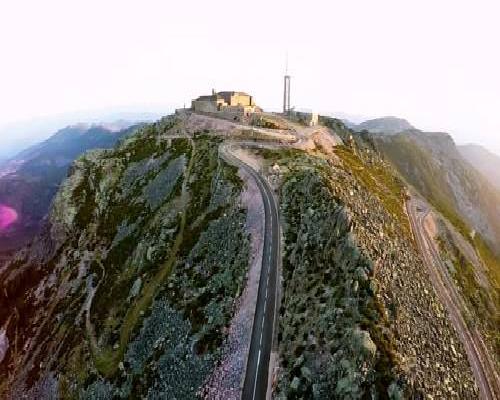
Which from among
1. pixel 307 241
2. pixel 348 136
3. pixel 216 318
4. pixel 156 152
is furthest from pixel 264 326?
pixel 348 136

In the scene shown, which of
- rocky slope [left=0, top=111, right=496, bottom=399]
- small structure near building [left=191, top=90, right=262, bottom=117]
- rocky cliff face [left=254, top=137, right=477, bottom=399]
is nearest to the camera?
rocky cliff face [left=254, top=137, right=477, bottom=399]

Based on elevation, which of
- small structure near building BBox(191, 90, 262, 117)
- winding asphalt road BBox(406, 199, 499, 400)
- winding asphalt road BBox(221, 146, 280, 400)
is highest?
small structure near building BBox(191, 90, 262, 117)

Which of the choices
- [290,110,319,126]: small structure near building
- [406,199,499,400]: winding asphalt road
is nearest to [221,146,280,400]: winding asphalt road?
[406,199,499,400]: winding asphalt road

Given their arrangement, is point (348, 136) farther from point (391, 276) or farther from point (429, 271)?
point (391, 276)

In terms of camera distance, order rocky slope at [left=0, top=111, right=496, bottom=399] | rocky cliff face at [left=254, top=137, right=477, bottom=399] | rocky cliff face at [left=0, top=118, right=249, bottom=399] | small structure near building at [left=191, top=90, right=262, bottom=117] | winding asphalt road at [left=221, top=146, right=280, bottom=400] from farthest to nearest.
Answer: small structure near building at [left=191, top=90, right=262, bottom=117], rocky cliff face at [left=0, top=118, right=249, bottom=399], winding asphalt road at [left=221, top=146, right=280, bottom=400], rocky slope at [left=0, top=111, right=496, bottom=399], rocky cliff face at [left=254, top=137, right=477, bottom=399]

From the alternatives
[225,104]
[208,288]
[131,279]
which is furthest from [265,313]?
[225,104]

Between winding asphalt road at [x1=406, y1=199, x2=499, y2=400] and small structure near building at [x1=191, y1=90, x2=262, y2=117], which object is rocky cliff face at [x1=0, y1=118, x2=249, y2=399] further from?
winding asphalt road at [x1=406, y1=199, x2=499, y2=400]
